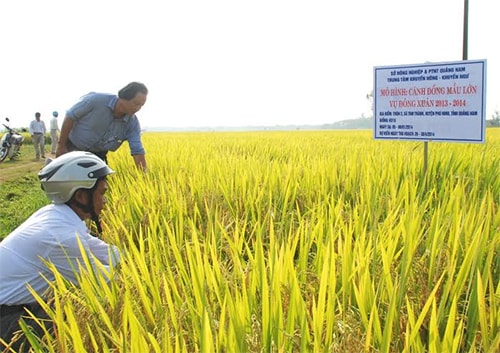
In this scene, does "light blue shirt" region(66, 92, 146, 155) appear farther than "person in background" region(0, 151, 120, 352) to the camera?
Yes

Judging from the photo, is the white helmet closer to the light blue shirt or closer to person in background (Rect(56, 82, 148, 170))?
person in background (Rect(56, 82, 148, 170))

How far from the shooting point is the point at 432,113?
2967 millimetres

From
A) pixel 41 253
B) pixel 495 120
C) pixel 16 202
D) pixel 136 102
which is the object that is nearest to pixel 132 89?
pixel 136 102

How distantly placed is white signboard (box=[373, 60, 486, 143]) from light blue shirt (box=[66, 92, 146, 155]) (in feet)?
6.99

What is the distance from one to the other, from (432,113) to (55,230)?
8.50 feet

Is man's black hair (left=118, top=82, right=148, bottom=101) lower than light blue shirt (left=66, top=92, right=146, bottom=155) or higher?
higher

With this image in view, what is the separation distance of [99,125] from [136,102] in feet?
1.42

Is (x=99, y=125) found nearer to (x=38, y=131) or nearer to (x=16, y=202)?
(x=16, y=202)

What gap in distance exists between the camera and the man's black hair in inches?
131

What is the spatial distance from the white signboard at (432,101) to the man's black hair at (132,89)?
1.89 meters

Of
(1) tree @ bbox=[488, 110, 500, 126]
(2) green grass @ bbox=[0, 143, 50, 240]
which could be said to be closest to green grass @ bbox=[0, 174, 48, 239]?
(2) green grass @ bbox=[0, 143, 50, 240]

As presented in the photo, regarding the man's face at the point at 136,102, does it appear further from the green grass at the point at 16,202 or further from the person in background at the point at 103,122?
the green grass at the point at 16,202

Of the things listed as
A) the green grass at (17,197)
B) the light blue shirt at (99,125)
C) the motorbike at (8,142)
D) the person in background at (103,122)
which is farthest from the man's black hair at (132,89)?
the motorbike at (8,142)

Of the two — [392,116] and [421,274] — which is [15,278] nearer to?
[421,274]
